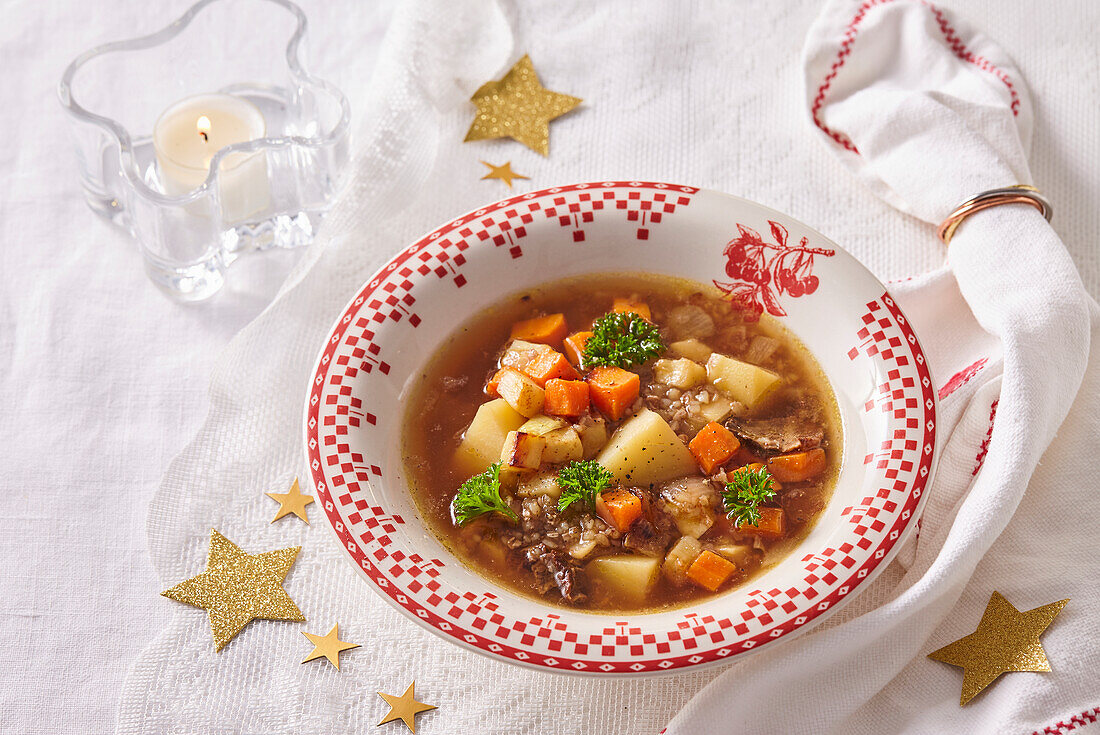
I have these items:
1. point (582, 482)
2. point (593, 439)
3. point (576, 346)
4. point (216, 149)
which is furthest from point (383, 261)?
point (582, 482)

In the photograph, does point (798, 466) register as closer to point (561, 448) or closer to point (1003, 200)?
point (561, 448)

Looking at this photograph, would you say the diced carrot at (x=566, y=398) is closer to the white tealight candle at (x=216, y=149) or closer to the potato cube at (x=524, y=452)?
the potato cube at (x=524, y=452)

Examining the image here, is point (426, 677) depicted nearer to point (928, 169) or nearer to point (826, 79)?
point (928, 169)

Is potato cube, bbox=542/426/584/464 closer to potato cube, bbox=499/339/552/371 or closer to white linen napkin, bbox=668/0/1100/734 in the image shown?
potato cube, bbox=499/339/552/371

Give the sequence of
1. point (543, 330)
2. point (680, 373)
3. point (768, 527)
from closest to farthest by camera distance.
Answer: point (768, 527), point (680, 373), point (543, 330)

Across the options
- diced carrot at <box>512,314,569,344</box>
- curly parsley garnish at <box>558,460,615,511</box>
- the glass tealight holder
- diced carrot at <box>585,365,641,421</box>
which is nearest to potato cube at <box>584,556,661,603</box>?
curly parsley garnish at <box>558,460,615,511</box>

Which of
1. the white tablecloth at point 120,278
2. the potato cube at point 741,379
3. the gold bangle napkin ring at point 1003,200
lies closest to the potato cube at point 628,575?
the potato cube at point 741,379
